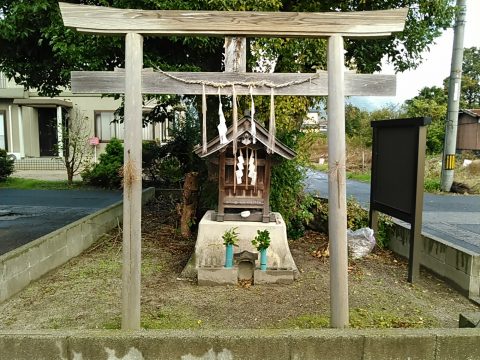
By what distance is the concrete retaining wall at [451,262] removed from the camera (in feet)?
15.0

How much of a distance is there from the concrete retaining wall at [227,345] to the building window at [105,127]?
17358mm

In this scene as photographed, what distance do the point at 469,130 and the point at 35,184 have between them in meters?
24.6

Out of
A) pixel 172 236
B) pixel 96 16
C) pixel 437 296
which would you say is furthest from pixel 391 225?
pixel 96 16

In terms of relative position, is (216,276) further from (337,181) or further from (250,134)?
(337,181)

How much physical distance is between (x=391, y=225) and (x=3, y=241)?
6846 millimetres

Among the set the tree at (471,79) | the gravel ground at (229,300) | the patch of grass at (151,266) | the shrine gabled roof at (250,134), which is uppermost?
the tree at (471,79)

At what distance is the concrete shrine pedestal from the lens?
16.5ft

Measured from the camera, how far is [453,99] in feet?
45.2

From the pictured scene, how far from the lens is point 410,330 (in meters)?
3.13

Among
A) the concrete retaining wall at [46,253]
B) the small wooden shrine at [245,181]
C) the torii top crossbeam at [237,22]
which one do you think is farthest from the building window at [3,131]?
the torii top crossbeam at [237,22]

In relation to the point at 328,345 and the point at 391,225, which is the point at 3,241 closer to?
the point at 328,345

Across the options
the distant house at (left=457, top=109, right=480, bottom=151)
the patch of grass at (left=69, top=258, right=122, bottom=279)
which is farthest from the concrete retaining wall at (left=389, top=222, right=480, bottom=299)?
the distant house at (left=457, top=109, right=480, bottom=151)

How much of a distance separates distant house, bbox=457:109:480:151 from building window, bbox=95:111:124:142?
20.8m

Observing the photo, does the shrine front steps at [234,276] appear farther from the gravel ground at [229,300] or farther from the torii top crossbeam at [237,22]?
the torii top crossbeam at [237,22]
